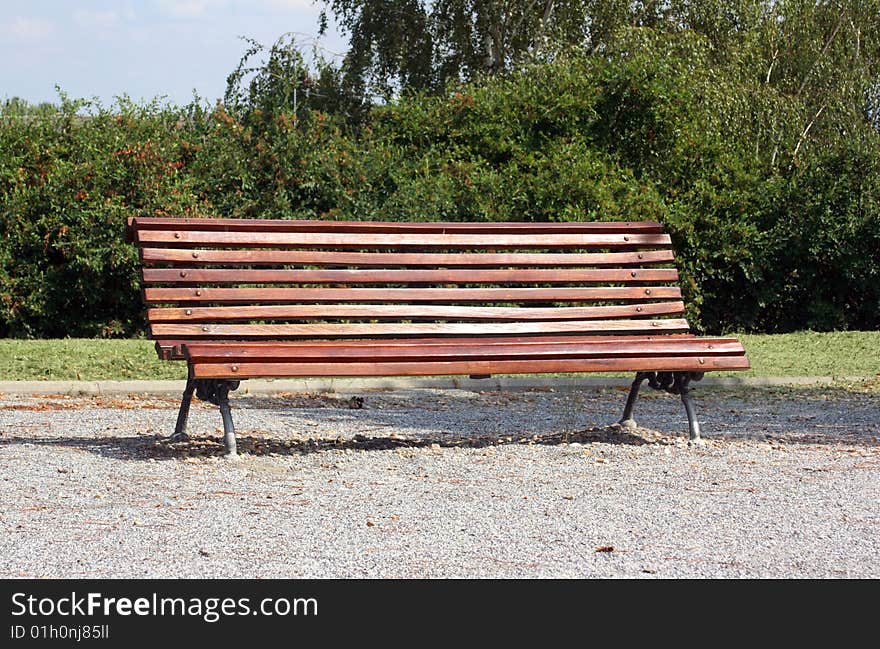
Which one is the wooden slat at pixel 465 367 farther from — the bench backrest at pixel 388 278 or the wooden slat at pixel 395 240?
the wooden slat at pixel 395 240

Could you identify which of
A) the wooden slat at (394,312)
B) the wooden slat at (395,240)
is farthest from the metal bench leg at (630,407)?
the wooden slat at (395,240)

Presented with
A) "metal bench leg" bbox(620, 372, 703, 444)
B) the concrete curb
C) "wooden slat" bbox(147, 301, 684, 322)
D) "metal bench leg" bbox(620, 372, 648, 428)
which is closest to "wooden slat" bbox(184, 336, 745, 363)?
"metal bench leg" bbox(620, 372, 703, 444)

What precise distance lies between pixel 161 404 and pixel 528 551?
4419 mm

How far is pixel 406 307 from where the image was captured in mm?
6285

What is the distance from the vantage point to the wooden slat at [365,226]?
5.95m

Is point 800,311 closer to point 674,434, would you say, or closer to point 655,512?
point 674,434

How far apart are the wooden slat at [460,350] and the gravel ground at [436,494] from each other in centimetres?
50

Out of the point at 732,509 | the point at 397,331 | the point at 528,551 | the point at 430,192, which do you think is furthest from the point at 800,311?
the point at 528,551

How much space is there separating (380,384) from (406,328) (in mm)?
2598

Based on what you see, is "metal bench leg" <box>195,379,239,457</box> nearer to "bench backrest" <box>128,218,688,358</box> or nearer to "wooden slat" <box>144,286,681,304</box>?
"bench backrest" <box>128,218,688,358</box>

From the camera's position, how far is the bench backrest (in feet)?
19.3

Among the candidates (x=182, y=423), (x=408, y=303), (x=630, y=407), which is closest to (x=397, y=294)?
(x=408, y=303)

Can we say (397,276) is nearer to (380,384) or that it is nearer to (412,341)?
(412,341)

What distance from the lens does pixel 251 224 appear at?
240 inches
